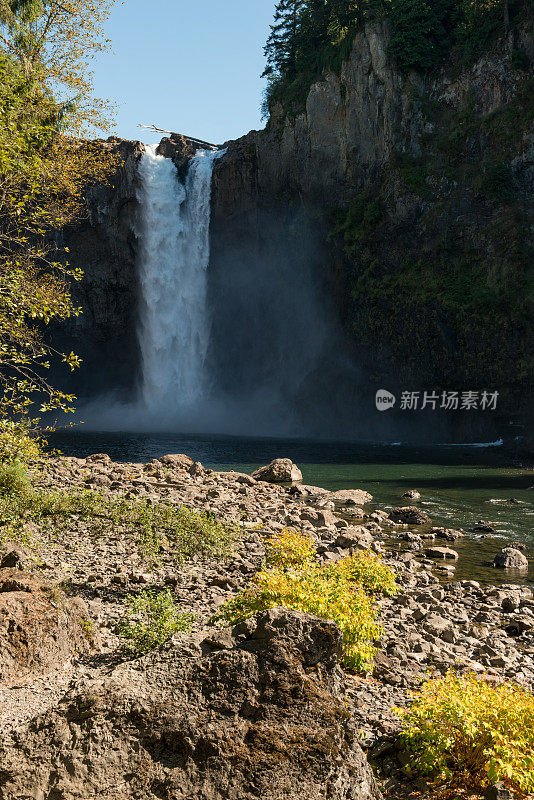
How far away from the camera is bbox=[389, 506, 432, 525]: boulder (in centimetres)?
1480

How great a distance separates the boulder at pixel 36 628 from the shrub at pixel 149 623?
0.41 meters

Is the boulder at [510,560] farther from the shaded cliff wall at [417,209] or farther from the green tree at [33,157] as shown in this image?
the shaded cliff wall at [417,209]

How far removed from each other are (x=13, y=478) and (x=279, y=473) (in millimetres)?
11745

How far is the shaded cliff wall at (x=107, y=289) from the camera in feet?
156

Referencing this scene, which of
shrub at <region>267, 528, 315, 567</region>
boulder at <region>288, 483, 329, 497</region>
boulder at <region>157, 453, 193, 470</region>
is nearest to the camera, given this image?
shrub at <region>267, 528, 315, 567</region>

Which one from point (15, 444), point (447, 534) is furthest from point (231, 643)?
point (447, 534)

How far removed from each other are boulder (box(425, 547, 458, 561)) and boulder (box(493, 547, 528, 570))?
29.6 inches

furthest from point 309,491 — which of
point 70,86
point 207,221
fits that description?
point 207,221

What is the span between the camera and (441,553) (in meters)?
11.5

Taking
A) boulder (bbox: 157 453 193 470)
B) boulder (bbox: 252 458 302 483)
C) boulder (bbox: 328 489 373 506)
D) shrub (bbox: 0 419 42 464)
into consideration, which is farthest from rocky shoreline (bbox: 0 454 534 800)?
boulder (bbox: 252 458 302 483)

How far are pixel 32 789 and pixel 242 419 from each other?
44.3m

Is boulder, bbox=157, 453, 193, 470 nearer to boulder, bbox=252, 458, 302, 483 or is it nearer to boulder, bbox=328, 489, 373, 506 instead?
boulder, bbox=252, 458, 302, 483

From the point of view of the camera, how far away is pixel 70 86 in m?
12.2

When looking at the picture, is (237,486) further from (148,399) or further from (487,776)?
(148,399)
